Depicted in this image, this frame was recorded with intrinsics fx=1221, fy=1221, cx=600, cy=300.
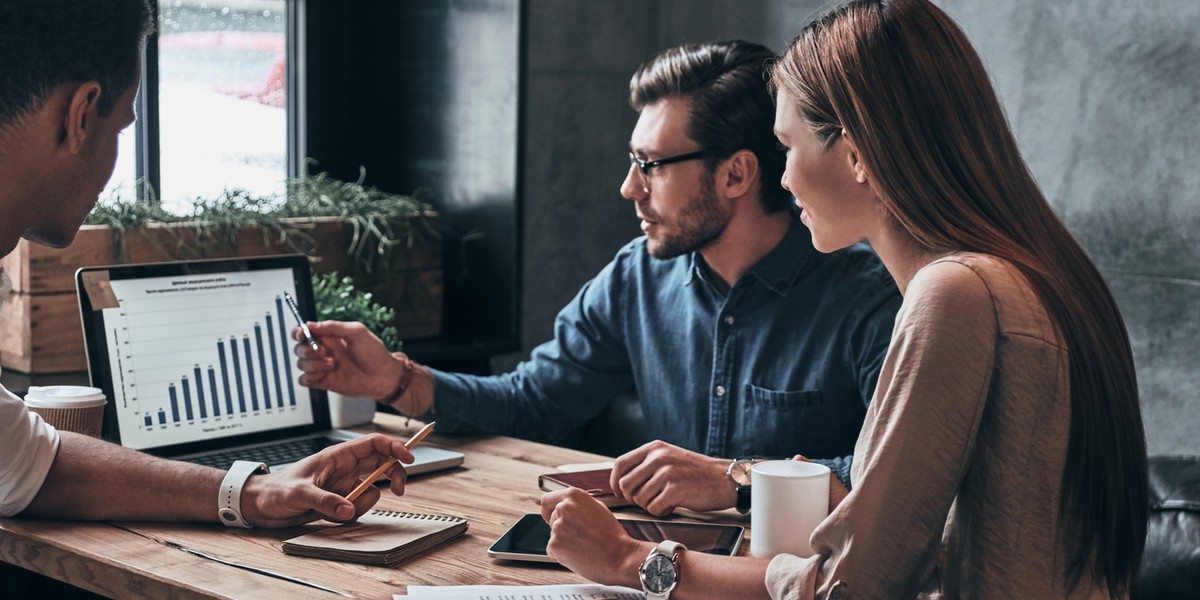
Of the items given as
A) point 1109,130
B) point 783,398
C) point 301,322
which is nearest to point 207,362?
point 301,322

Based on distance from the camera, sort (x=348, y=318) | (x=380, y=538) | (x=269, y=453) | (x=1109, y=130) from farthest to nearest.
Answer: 1. (x=1109, y=130)
2. (x=348, y=318)
3. (x=269, y=453)
4. (x=380, y=538)

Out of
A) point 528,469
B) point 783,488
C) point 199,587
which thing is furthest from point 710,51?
point 199,587

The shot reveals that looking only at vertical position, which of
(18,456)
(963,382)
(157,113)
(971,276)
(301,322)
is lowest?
(18,456)

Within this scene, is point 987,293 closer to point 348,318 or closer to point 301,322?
point 301,322

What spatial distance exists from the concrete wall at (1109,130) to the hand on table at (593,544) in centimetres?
164

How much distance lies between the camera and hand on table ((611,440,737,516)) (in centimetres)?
178

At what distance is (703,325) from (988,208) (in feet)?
3.26

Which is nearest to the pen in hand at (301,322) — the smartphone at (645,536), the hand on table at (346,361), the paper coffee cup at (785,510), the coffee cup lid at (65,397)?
the hand on table at (346,361)

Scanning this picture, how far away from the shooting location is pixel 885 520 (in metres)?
1.26

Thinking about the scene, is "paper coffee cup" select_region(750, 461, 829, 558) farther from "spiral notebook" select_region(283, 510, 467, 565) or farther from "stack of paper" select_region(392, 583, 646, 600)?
"spiral notebook" select_region(283, 510, 467, 565)

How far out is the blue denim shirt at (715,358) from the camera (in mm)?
2164

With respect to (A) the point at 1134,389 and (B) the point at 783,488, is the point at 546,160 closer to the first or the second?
Answer: (B) the point at 783,488

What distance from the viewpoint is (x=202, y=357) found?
2105 mm

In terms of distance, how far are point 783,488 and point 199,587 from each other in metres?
0.73
